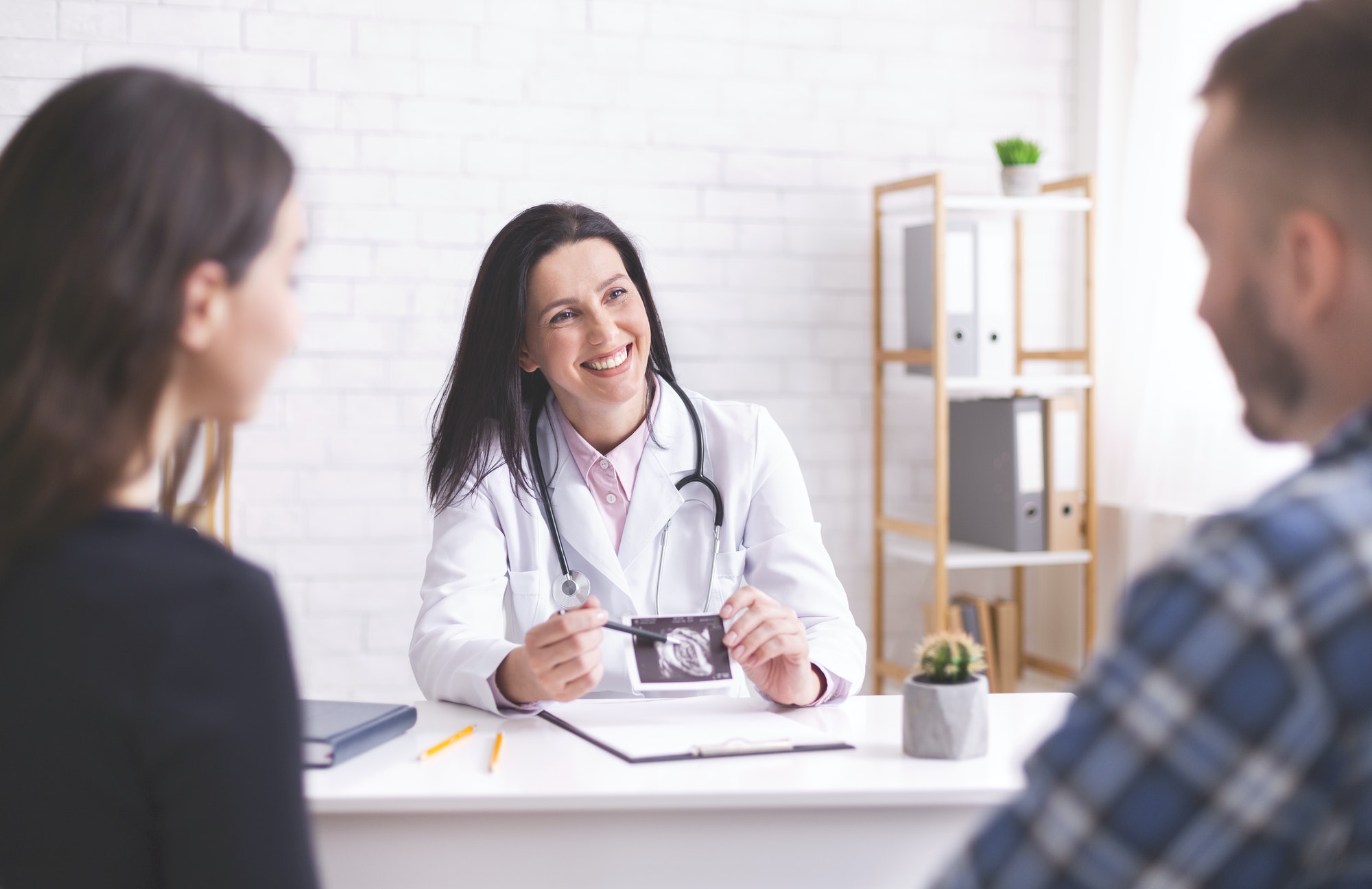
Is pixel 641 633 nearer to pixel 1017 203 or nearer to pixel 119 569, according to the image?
pixel 119 569

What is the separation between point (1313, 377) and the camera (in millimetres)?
638

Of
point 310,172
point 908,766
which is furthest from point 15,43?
point 908,766

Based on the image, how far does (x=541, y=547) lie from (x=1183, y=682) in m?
1.46

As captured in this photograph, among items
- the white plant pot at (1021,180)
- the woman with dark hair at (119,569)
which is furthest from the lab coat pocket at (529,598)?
the white plant pot at (1021,180)

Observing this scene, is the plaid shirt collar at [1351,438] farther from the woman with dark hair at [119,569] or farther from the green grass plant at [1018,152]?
the green grass plant at [1018,152]

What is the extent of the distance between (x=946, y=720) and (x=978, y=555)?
1833 millimetres

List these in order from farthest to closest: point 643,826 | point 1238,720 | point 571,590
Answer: point 571,590
point 643,826
point 1238,720

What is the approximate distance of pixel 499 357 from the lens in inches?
78.4

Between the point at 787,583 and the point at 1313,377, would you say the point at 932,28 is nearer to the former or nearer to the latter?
the point at 787,583

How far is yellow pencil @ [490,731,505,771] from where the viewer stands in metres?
1.32

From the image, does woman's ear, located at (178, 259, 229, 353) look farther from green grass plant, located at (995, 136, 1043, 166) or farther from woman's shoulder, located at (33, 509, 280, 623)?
green grass plant, located at (995, 136, 1043, 166)

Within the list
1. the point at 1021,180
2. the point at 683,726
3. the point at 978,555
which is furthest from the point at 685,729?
the point at 1021,180

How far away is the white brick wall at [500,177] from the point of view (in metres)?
3.04

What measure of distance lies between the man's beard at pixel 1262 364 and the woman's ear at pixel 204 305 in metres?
0.60
